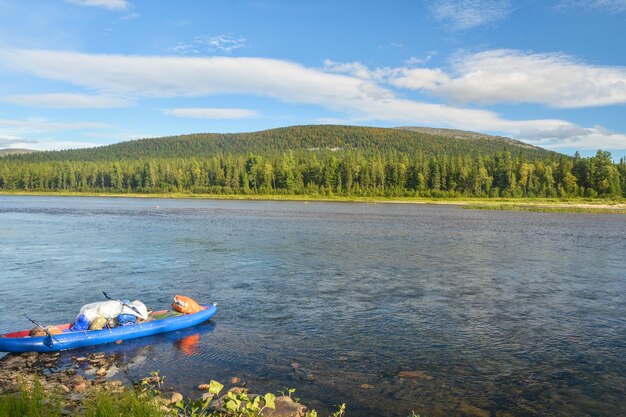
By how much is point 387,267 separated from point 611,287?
1478 cm

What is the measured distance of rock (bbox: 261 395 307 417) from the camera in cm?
1273

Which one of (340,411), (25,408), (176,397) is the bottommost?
(176,397)

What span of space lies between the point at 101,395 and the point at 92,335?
8.24 metres

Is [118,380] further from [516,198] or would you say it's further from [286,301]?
[516,198]

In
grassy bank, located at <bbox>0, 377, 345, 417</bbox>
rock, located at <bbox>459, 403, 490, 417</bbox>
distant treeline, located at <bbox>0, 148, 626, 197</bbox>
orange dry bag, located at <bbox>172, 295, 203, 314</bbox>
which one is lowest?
rock, located at <bbox>459, 403, 490, 417</bbox>

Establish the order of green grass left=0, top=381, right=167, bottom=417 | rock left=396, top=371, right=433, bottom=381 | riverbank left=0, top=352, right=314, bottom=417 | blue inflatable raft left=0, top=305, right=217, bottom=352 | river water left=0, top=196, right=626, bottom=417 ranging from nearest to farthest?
green grass left=0, top=381, right=167, bottom=417 → riverbank left=0, top=352, right=314, bottom=417 → river water left=0, top=196, right=626, bottom=417 → rock left=396, top=371, right=433, bottom=381 → blue inflatable raft left=0, top=305, right=217, bottom=352

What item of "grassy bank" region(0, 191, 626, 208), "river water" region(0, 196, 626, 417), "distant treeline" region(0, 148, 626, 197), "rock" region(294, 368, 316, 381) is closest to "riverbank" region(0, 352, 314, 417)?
"river water" region(0, 196, 626, 417)

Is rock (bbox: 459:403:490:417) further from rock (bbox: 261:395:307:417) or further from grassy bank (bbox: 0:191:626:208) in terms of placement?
grassy bank (bbox: 0:191:626:208)

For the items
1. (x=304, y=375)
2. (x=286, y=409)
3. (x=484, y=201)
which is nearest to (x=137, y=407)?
(x=286, y=409)

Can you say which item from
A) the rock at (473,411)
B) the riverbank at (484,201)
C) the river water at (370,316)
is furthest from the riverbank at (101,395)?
the riverbank at (484,201)

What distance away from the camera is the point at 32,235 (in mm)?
53969

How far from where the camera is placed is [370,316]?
24172 millimetres

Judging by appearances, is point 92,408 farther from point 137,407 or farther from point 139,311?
point 139,311

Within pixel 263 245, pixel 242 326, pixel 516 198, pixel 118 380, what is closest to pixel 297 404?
pixel 118 380
